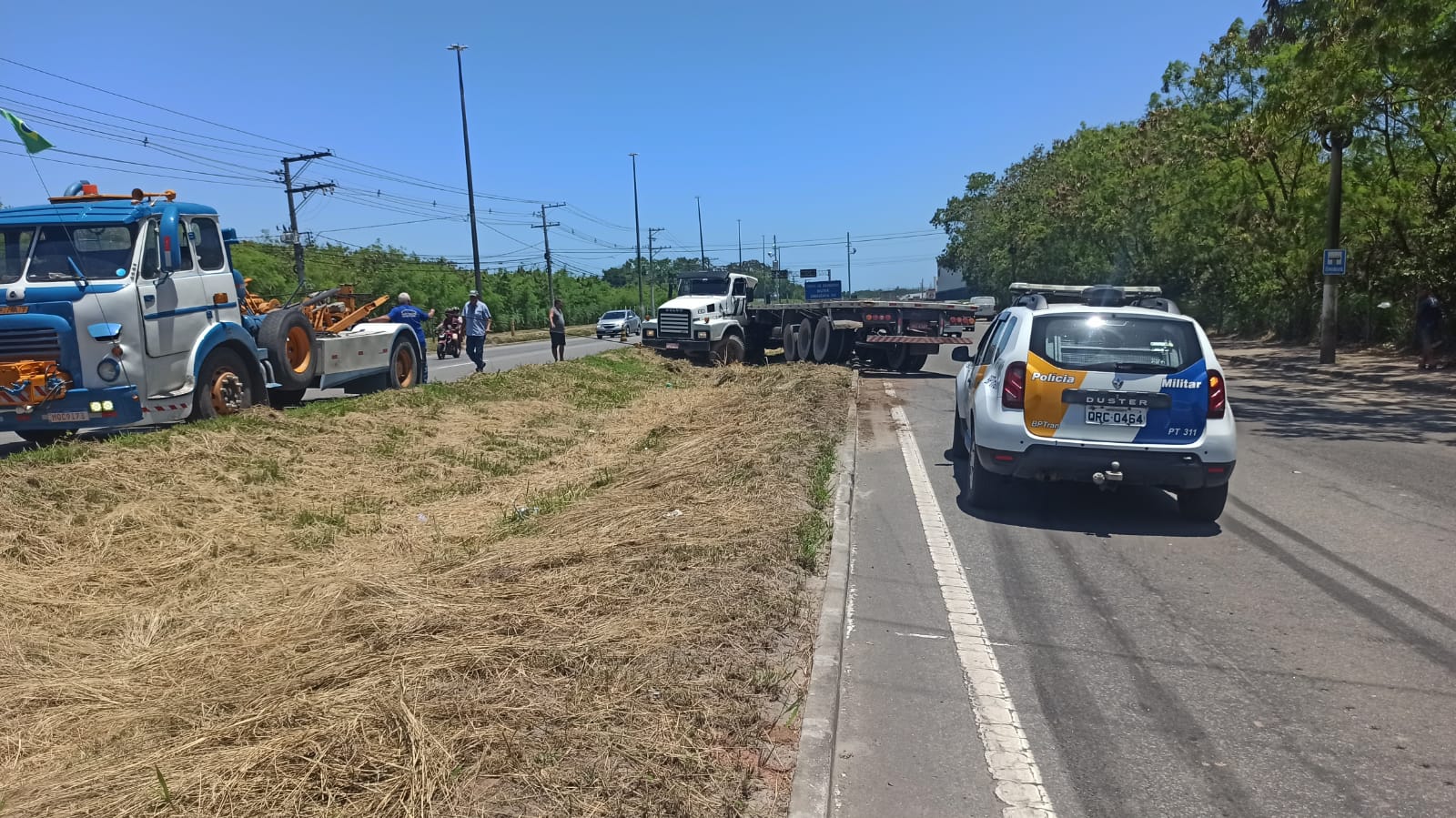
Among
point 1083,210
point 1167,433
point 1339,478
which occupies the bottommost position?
point 1339,478

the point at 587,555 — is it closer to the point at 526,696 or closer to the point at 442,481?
the point at 526,696

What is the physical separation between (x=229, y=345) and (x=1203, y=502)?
1027 cm

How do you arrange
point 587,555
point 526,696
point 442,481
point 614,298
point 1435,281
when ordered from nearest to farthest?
1. point 526,696
2. point 587,555
3. point 442,481
4. point 1435,281
5. point 614,298

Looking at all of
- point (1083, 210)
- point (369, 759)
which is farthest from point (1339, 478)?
point (1083, 210)

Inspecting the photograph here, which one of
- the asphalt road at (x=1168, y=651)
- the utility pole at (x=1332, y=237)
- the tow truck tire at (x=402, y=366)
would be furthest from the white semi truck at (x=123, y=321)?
the utility pole at (x=1332, y=237)

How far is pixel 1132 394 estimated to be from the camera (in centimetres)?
700

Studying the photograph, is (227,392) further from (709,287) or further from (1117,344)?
(709,287)

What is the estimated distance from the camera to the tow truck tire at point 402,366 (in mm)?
15166

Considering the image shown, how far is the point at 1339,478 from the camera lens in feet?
30.7

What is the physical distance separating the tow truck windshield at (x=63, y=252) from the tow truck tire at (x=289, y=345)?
7.08 ft

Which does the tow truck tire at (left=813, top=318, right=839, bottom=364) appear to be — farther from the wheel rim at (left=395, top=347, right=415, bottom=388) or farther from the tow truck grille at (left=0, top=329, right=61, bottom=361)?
the tow truck grille at (left=0, top=329, right=61, bottom=361)

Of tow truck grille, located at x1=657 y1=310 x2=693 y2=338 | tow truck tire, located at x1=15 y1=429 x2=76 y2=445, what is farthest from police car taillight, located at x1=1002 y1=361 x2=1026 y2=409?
tow truck grille, located at x1=657 y1=310 x2=693 y2=338

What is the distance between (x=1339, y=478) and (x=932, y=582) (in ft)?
19.1

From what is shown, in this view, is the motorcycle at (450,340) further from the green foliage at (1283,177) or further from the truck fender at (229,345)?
the green foliage at (1283,177)
